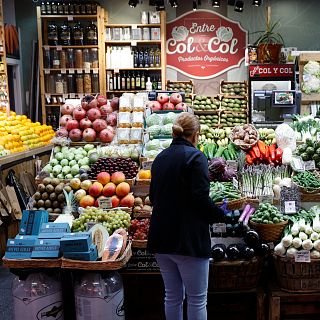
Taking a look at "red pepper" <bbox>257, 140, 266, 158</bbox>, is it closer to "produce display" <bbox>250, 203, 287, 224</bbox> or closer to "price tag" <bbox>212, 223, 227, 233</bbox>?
"produce display" <bbox>250, 203, 287, 224</bbox>

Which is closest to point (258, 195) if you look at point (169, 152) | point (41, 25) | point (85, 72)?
point (169, 152)

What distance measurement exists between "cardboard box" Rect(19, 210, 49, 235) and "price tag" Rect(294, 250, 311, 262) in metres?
1.76

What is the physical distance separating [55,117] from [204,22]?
3283 mm

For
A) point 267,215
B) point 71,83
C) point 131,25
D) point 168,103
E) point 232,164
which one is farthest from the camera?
point 71,83

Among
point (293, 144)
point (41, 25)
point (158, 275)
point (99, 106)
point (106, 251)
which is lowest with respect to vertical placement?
point (158, 275)

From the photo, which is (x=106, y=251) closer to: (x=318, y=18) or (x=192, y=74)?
(x=192, y=74)

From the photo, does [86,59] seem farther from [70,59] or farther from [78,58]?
[70,59]

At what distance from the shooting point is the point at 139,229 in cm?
357

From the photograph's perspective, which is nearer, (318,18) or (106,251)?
(106,251)

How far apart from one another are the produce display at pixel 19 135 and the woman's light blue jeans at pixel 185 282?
3.61 metres

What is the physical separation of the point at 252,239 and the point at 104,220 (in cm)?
106

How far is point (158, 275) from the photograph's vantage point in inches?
138

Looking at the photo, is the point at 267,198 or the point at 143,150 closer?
the point at 267,198

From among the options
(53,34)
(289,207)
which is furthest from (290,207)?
(53,34)
